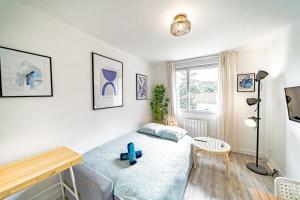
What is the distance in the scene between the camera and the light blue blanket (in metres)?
1.15

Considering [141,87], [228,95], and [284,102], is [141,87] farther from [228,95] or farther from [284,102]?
[284,102]

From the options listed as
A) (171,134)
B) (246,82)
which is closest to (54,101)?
(171,134)

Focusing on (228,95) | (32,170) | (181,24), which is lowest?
(32,170)

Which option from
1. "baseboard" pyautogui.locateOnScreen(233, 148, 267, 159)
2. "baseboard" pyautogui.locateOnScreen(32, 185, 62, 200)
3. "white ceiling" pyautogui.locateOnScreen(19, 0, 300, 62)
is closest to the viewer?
"white ceiling" pyautogui.locateOnScreen(19, 0, 300, 62)

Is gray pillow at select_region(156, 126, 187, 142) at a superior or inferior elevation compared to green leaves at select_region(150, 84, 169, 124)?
inferior

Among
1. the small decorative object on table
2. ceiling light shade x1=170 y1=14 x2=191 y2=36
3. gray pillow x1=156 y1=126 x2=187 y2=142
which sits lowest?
the small decorative object on table

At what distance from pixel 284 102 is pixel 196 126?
1.68 metres

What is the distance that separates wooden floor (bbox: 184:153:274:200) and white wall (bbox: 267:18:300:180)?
0.44 meters

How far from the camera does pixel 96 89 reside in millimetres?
2080

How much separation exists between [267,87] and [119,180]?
3.24m

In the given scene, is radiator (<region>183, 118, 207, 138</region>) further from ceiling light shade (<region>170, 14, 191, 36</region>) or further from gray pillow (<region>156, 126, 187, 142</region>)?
ceiling light shade (<region>170, 14, 191, 36</region>)

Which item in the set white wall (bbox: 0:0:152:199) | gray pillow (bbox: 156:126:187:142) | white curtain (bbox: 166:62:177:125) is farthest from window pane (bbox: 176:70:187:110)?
white wall (bbox: 0:0:152:199)

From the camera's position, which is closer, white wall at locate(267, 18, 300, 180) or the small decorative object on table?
white wall at locate(267, 18, 300, 180)

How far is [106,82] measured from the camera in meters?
2.26
